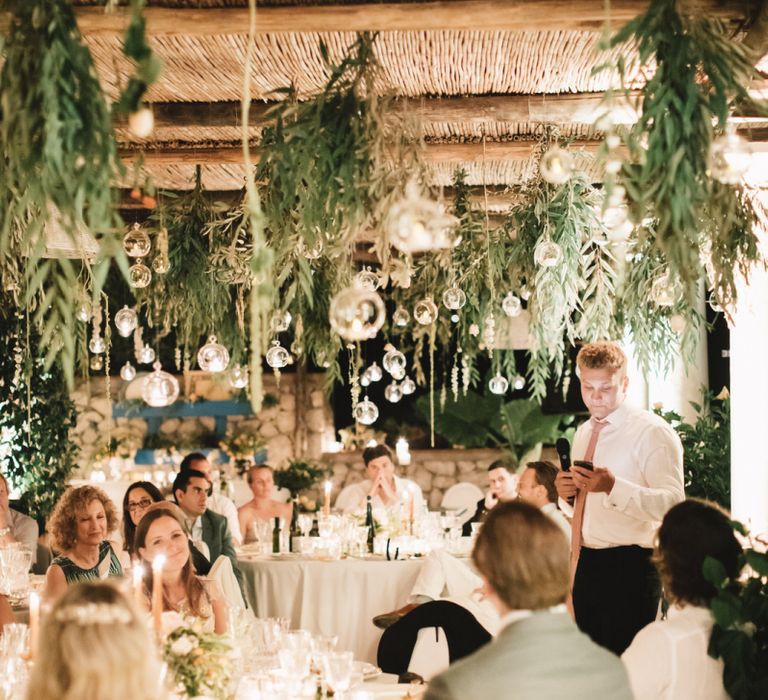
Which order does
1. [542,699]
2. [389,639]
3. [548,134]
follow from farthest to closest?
[548,134], [389,639], [542,699]

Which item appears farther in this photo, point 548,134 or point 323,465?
point 323,465

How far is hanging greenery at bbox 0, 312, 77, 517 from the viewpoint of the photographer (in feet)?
25.4

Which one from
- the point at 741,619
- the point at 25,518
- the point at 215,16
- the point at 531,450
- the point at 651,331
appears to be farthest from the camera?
the point at 531,450

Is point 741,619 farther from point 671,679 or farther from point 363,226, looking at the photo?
point 363,226

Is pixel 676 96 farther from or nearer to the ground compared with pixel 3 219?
farther from the ground

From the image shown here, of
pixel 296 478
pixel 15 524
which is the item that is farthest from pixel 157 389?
pixel 296 478

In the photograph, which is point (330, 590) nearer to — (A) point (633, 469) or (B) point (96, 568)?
(B) point (96, 568)

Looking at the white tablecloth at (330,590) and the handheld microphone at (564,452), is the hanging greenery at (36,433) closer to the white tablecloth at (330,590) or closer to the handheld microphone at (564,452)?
the white tablecloth at (330,590)

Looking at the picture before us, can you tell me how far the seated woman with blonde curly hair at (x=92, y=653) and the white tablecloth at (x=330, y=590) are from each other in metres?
3.94

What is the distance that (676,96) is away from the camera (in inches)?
98.0

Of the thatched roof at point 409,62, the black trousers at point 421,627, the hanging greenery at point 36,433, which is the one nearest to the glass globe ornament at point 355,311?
the thatched roof at point 409,62

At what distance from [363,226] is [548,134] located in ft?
6.17

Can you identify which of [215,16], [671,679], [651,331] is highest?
[215,16]

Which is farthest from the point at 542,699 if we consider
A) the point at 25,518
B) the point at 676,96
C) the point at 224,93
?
the point at 25,518
